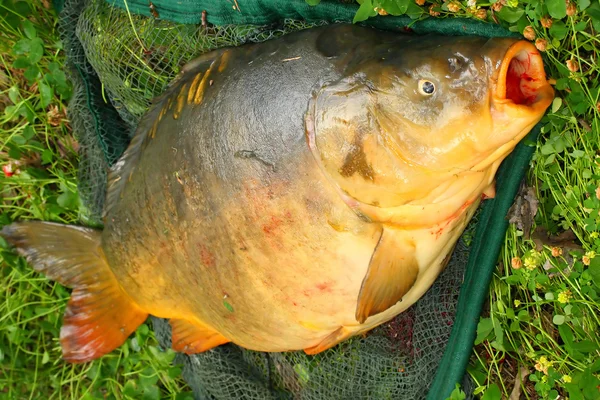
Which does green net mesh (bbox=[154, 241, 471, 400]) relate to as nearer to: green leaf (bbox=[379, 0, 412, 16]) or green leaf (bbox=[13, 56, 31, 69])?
green leaf (bbox=[379, 0, 412, 16])

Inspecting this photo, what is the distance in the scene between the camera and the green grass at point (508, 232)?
1763 mm

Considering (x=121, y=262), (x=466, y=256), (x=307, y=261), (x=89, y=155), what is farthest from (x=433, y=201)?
(x=89, y=155)

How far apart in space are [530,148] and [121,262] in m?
1.50

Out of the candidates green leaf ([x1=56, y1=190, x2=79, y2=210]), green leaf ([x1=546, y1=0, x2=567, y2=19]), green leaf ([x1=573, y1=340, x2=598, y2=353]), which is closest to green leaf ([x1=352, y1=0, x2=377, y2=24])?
green leaf ([x1=546, y1=0, x2=567, y2=19])

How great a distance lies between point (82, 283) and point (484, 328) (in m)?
1.57

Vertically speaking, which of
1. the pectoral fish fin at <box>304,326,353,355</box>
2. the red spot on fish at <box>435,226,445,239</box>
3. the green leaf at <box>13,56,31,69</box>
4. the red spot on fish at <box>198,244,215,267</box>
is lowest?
the pectoral fish fin at <box>304,326,353,355</box>

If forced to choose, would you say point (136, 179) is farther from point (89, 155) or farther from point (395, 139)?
point (395, 139)

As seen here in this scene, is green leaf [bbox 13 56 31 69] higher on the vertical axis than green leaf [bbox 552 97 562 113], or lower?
lower

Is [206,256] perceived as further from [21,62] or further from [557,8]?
[21,62]

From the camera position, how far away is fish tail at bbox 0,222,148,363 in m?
2.55

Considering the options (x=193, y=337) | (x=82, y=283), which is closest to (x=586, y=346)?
(x=193, y=337)

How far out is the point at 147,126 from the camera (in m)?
2.22

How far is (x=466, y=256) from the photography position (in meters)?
2.19

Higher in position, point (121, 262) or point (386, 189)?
point (386, 189)
